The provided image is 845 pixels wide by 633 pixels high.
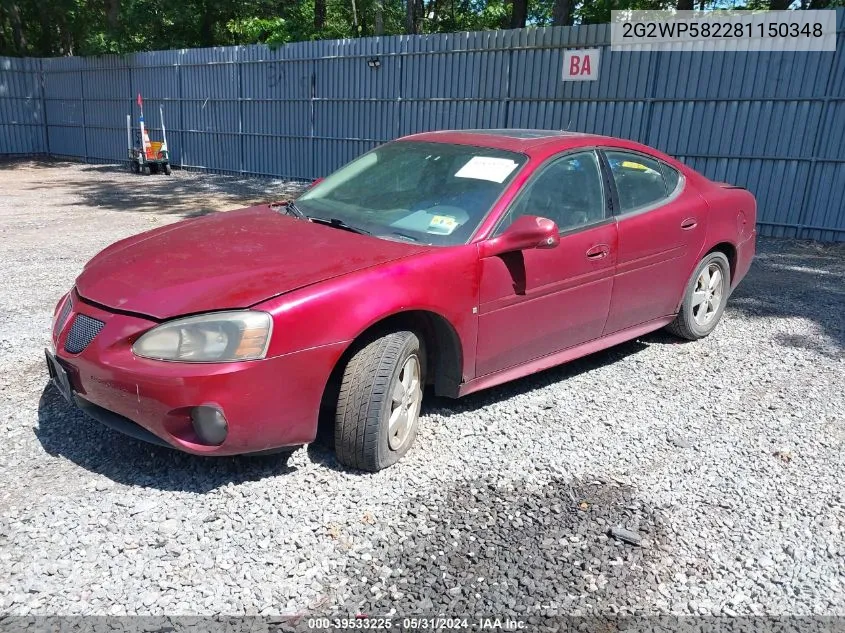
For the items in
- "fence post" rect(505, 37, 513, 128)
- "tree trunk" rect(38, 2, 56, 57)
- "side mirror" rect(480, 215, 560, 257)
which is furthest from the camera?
"tree trunk" rect(38, 2, 56, 57)

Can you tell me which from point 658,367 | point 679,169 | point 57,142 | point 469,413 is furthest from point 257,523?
point 57,142

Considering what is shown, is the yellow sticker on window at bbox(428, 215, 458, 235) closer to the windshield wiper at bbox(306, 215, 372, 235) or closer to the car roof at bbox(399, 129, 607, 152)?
the windshield wiper at bbox(306, 215, 372, 235)

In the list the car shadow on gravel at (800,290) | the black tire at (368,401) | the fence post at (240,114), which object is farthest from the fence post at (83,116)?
the black tire at (368,401)

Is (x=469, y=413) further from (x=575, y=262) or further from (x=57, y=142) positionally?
(x=57, y=142)

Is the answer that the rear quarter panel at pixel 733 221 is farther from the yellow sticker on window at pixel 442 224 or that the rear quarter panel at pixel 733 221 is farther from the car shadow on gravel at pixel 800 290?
the yellow sticker on window at pixel 442 224

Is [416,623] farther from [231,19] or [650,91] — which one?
[231,19]

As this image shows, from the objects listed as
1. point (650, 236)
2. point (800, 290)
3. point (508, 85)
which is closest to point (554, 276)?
point (650, 236)

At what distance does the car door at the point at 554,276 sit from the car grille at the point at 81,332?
1820 millimetres

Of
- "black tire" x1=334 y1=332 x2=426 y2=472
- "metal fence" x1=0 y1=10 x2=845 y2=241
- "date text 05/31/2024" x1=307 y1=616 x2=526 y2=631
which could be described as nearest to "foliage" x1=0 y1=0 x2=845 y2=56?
"metal fence" x1=0 y1=10 x2=845 y2=241

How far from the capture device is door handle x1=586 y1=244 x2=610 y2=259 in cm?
412

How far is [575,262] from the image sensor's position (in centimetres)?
403

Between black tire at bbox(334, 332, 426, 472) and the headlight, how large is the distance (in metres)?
0.49

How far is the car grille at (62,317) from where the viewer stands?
10.8ft

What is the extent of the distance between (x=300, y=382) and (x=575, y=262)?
1867 millimetres
